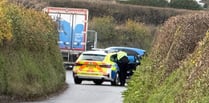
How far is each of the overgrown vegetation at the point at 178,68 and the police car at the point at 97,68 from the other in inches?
615

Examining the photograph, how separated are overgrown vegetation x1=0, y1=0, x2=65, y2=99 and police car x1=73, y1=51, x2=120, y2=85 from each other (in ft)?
16.7

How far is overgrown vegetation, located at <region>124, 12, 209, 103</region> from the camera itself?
293 inches

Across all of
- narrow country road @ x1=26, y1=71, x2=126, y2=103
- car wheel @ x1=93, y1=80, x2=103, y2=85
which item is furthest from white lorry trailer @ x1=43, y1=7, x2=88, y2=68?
narrow country road @ x1=26, y1=71, x2=126, y2=103

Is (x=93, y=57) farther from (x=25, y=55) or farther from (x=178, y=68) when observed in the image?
(x=178, y=68)

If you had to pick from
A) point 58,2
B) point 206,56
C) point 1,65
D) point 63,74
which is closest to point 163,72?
point 206,56

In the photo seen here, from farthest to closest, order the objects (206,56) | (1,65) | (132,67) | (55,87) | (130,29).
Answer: (130,29), (132,67), (55,87), (1,65), (206,56)

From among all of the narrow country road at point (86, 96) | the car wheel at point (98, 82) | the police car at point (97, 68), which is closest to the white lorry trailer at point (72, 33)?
the car wheel at point (98, 82)

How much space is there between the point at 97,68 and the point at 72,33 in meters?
13.6

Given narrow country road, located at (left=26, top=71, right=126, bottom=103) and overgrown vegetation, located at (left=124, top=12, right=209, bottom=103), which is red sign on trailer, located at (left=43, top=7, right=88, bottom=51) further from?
overgrown vegetation, located at (left=124, top=12, right=209, bottom=103)

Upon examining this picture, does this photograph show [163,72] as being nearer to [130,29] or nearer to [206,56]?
[206,56]

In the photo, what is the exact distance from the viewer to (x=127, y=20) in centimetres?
6444

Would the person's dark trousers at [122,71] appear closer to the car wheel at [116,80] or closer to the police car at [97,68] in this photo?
the car wheel at [116,80]

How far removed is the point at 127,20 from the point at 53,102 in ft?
146

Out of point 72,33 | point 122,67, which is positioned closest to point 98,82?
point 122,67
